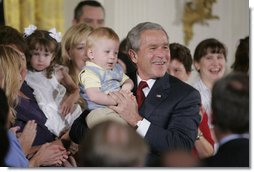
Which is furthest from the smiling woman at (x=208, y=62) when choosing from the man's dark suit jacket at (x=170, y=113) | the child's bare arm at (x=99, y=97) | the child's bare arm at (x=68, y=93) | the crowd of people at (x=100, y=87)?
the child's bare arm at (x=68, y=93)

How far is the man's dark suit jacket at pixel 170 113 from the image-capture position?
10.9 ft

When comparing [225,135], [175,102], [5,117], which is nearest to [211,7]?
[175,102]

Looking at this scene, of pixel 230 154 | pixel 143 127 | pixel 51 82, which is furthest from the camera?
pixel 51 82

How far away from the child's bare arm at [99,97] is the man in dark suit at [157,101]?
28 millimetres

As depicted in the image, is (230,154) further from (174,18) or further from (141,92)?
(174,18)

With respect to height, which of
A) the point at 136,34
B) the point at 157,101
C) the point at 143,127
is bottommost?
the point at 143,127

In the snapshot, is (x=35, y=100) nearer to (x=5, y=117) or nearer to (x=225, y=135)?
(x=5, y=117)

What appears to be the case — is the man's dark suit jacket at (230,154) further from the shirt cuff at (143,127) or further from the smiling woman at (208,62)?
the smiling woman at (208,62)

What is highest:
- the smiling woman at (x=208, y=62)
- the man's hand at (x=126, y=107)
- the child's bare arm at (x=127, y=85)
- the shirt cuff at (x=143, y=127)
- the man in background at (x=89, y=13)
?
the man in background at (x=89, y=13)

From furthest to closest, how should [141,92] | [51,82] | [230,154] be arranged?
[51,82], [141,92], [230,154]

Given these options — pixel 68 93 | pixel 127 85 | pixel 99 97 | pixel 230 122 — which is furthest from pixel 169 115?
pixel 230 122

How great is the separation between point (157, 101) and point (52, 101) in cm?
55

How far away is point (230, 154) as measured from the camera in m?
2.73

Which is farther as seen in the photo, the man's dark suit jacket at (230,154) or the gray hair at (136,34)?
the gray hair at (136,34)
